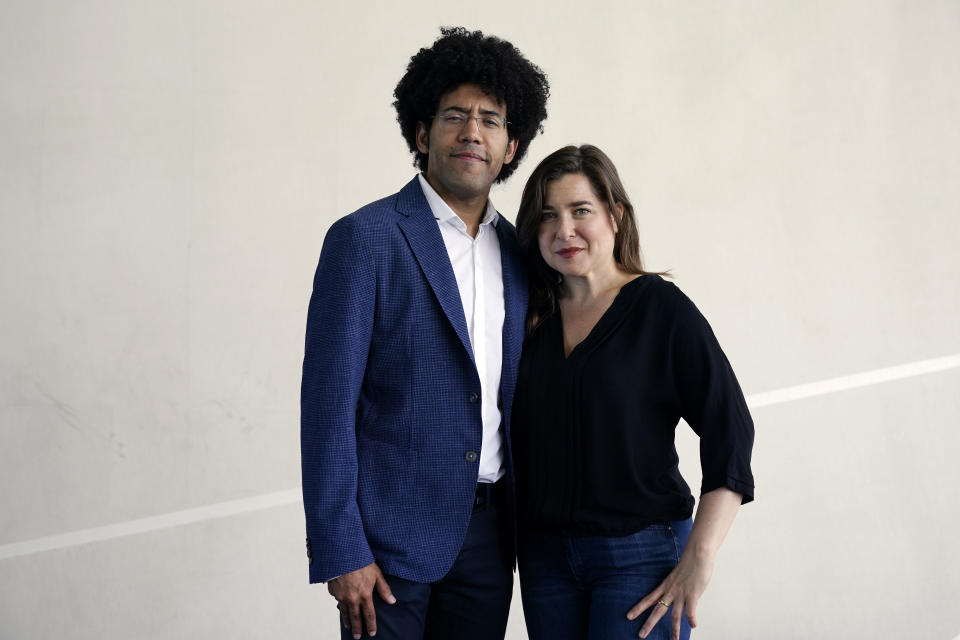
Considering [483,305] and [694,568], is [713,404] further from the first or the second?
[483,305]

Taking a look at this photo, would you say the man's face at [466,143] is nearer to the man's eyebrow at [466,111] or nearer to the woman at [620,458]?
the man's eyebrow at [466,111]

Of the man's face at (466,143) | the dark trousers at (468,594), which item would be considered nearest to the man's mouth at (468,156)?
the man's face at (466,143)

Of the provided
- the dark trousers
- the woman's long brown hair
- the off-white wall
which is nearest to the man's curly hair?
the woman's long brown hair

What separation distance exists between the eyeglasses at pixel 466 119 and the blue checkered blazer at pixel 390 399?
0.30 metres

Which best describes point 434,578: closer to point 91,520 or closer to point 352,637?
point 352,637

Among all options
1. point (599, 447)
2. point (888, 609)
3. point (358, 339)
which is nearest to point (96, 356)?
point (358, 339)

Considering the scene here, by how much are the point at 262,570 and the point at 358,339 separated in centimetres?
173

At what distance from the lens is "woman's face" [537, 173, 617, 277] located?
1924 mm

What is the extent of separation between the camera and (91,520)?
295 centimetres

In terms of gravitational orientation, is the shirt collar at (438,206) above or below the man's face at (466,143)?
below

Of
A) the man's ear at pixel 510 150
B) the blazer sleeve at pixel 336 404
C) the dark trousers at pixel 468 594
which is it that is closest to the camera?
the blazer sleeve at pixel 336 404

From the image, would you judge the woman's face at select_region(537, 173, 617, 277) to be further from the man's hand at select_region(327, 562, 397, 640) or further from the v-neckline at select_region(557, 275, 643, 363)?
the man's hand at select_region(327, 562, 397, 640)

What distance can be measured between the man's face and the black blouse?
42 cm

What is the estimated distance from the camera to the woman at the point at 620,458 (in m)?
1.75
